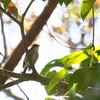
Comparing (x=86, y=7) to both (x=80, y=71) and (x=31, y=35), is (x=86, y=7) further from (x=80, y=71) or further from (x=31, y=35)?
(x=31, y=35)

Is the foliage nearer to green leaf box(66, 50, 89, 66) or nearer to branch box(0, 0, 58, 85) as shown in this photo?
green leaf box(66, 50, 89, 66)

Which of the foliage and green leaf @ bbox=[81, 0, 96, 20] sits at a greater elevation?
green leaf @ bbox=[81, 0, 96, 20]

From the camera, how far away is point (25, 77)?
76 cm

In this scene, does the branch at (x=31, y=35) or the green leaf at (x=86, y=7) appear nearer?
the green leaf at (x=86, y=7)

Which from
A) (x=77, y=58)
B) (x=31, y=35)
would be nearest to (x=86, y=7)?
(x=77, y=58)

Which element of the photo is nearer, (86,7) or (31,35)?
(86,7)

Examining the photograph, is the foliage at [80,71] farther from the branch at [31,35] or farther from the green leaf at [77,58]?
the branch at [31,35]

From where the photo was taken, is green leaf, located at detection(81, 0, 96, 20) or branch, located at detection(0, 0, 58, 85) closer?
green leaf, located at detection(81, 0, 96, 20)

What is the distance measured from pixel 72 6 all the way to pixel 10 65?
2.35 feet

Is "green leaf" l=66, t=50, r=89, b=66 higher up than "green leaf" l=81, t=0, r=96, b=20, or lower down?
lower down

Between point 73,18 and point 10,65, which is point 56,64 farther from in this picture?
point 73,18

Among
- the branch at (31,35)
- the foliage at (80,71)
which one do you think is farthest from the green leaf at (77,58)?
the branch at (31,35)

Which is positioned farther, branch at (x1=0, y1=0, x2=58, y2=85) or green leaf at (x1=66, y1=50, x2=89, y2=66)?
branch at (x1=0, y1=0, x2=58, y2=85)

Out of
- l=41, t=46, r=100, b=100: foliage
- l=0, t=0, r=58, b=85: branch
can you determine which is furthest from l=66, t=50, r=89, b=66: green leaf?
l=0, t=0, r=58, b=85: branch
